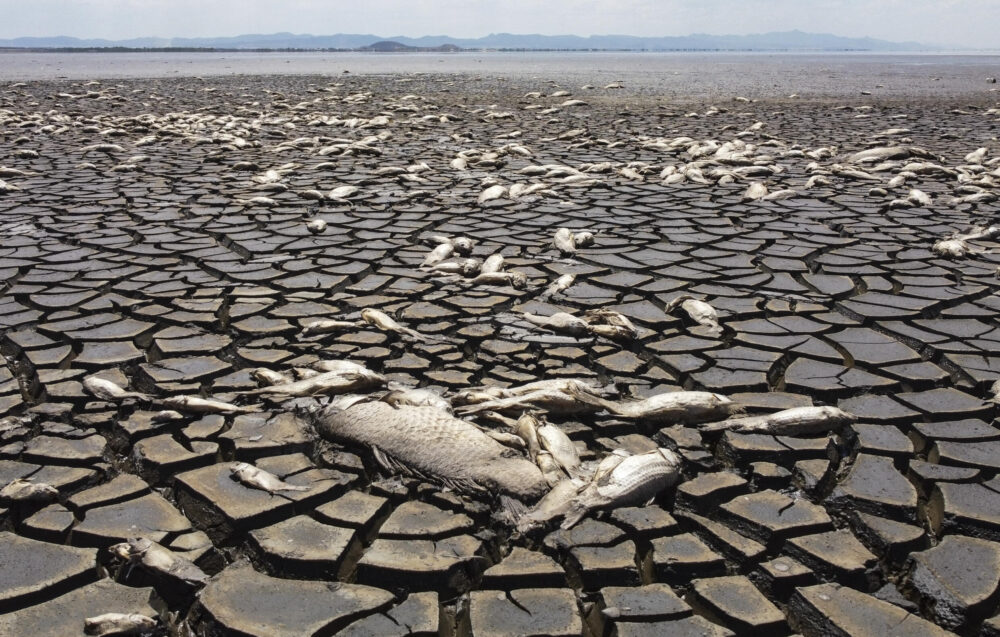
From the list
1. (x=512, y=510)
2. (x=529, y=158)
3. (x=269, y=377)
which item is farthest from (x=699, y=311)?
(x=529, y=158)

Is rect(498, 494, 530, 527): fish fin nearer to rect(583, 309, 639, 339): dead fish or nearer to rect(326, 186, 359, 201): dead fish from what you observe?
rect(583, 309, 639, 339): dead fish

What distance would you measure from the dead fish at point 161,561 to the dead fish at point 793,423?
1701 mm

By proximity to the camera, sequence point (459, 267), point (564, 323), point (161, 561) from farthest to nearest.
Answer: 1. point (459, 267)
2. point (564, 323)
3. point (161, 561)

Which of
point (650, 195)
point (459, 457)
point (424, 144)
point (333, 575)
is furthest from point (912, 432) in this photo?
point (424, 144)

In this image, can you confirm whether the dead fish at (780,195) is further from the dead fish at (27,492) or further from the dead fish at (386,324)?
the dead fish at (27,492)

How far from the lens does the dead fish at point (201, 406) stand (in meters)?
2.82

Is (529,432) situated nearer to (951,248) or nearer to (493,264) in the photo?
(493,264)

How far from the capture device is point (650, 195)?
7.15 m

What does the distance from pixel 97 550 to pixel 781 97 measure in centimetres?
1990

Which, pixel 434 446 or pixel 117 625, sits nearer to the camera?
pixel 117 625

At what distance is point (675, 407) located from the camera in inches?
109

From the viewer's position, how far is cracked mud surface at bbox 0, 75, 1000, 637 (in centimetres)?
193

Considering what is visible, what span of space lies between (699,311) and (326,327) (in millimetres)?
1821

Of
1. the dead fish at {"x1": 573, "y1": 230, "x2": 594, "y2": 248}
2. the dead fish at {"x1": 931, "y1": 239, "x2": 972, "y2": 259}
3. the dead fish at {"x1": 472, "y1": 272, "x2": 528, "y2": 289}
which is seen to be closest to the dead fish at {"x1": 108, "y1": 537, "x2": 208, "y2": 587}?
the dead fish at {"x1": 472, "y1": 272, "x2": 528, "y2": 289}
